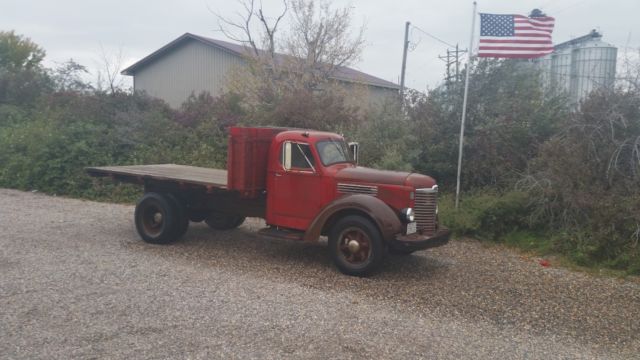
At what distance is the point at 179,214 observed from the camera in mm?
8945

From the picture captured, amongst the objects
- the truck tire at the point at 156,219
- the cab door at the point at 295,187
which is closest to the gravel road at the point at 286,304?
the truck tire at the point at 156,219

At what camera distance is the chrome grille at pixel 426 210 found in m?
7.48

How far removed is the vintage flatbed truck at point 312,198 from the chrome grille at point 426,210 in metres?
0.01

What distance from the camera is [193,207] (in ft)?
30.2

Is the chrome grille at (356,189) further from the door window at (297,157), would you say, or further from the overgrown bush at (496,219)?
the overgrown bush at (496,219)

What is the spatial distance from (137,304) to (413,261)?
13.5ft

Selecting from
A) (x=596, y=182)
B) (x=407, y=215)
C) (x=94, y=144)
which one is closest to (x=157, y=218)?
(x=407, y=215)

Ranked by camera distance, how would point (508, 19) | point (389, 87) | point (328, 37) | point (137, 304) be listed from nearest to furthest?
point (137, 304) < point (508, 19) < point (328, 37) < point (389, 87)

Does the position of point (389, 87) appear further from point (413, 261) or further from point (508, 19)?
point (413, 261)

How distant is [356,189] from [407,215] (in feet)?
2.64

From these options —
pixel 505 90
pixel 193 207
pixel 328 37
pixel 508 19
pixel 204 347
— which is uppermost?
pixel 328 37

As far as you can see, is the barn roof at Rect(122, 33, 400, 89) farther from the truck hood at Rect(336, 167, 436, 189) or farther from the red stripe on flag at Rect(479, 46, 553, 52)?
the truck hood at Rect(336, 167, 436, 189)

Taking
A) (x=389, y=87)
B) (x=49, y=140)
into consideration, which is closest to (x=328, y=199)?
(x=49, y=140)

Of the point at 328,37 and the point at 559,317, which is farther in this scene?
the point at 328,37
